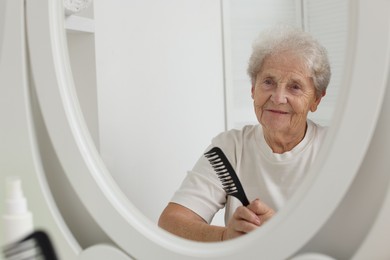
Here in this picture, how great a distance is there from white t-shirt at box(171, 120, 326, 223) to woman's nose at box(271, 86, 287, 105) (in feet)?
0.10

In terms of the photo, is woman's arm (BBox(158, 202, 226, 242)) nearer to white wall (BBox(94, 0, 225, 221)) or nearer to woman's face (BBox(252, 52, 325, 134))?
white wall (BBox(94, 0, 225, 221))

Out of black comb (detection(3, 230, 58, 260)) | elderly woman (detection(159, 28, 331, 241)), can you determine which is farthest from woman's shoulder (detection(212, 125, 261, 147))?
black comb (detection(3, 230, 58, 260))

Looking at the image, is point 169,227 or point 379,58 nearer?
point 379,58

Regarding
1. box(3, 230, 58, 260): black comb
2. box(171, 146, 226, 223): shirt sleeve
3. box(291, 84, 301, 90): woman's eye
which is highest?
box(291, 84, 301, 90): woman's eye

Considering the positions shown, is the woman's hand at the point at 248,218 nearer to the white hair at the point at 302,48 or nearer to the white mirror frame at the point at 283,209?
the white mirror frame at the point at 283,209

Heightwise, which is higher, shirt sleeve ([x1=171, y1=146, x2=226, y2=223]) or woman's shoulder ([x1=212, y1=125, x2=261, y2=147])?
woman's shoulder ([x1=212, y1=125, x2=261, y2=147])

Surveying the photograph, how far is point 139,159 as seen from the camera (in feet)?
1.88

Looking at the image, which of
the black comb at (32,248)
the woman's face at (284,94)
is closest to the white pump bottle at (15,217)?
the black comb at (32,248)

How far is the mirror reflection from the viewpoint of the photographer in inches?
19.2

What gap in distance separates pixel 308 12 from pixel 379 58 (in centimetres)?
8

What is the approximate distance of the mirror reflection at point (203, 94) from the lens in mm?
487

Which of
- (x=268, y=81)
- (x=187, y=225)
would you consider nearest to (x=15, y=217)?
(x=187, y=225)

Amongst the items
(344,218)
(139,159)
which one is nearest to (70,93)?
(139,159)

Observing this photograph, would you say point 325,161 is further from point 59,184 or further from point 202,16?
point 59,184
